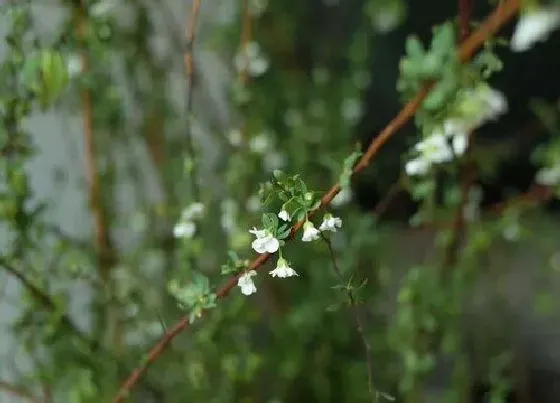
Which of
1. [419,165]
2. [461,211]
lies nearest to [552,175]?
[461,211]

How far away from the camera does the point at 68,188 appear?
39.3 inches

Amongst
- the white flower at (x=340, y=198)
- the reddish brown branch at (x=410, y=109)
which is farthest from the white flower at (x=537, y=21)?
the white flower at (x=340, y=198)

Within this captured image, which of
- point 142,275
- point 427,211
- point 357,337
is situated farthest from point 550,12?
point 142,275

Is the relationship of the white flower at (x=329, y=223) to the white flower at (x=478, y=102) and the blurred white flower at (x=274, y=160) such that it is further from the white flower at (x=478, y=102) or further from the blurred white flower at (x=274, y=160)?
the blurred white flower at (x=274, y=160)

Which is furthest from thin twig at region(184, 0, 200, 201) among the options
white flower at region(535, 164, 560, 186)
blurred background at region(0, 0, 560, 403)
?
white flower at region(535, 164, 560, 186)

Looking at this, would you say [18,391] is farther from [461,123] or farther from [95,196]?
[461,123]

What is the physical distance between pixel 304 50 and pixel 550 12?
2.00 feet

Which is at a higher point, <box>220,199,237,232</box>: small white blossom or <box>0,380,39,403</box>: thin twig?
<box>220,199,237,232</box>: small white blossom

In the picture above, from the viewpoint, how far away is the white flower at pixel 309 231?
21.2 inches

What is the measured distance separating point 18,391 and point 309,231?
1.44ft

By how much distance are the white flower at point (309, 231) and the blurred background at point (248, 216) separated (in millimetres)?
80

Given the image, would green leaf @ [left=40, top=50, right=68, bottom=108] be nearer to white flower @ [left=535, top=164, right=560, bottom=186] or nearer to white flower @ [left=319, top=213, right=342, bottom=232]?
white flower @ [left=319, top=213, right=342, bottom=232]

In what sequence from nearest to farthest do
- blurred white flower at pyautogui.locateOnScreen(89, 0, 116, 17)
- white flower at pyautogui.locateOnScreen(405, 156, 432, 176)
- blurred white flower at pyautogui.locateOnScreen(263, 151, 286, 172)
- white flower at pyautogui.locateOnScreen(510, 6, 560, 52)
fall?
white flower at pyautogui.locateOnScreen(510, 6, 560, 52) → white flower at pyautogui.locateOnScreen(405, 156, 432, 176) → blurred white flower at pyautogui.locateOnScreen(89, 0, 116, 17) → blurred white flower at pyautogui.locateOnScreen(263, 151, 286, 172)

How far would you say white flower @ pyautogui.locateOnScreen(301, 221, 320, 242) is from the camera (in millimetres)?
540
